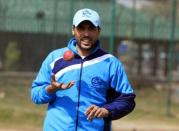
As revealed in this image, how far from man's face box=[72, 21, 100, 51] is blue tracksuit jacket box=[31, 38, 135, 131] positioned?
0.08 metres

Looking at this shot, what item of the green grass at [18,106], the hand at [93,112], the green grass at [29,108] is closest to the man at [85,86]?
the hand at [93,112]

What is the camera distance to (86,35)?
13.8 ft

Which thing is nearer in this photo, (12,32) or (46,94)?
(46,94)

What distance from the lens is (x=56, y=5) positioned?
16.6 meters

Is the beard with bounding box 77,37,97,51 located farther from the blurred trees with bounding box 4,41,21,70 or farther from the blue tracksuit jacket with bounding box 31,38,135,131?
the blurred trees with bounding box 4,41,21,70

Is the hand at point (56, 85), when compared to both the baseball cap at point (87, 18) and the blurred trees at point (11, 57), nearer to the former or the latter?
the baseball cap at point (87, 18)

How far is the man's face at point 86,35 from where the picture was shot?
166 inches

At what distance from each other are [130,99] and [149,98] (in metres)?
13.8

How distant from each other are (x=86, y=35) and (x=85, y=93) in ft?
1.19

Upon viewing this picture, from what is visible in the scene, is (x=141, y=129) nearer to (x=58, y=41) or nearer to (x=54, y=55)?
(x=58, y=41)

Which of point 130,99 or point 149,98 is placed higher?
point 130,99

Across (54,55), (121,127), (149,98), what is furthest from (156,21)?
(54,55)

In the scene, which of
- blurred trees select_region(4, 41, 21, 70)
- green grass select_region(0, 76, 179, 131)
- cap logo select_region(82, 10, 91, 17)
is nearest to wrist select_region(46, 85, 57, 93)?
cap logo select_region(82, 10, 91, 17)

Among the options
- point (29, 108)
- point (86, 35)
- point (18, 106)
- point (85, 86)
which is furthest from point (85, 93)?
point (18, 106)
